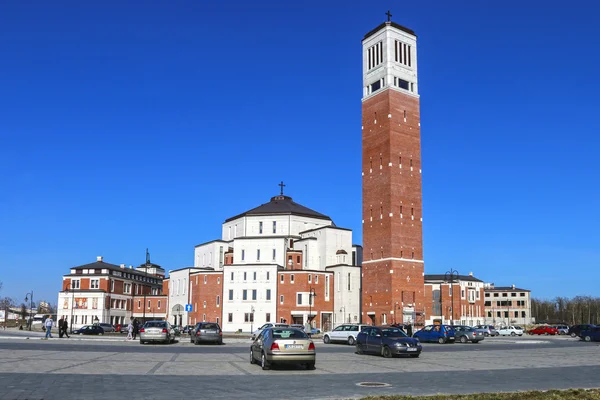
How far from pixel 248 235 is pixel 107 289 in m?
28.9

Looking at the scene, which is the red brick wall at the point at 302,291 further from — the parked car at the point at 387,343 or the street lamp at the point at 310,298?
the parked car at the point at 387,343

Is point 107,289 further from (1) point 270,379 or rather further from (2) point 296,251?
(1) point 270,379

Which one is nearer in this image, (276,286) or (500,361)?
(500,361)

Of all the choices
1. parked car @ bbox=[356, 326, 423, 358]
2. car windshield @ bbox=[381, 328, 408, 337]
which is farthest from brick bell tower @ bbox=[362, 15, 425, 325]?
car windshield @ bbox=[381, 328, 408, 337]

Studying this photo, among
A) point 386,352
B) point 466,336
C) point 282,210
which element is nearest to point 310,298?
point 282,210

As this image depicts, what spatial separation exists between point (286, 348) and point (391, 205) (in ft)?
176

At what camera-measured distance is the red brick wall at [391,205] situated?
2825 inches

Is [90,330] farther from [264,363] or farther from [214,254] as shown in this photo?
[264,363]

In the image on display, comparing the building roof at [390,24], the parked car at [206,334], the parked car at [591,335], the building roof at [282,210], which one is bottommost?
the parked car at [591,335]

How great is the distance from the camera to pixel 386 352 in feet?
92.9

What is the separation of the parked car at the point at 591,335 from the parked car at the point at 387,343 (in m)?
31.0

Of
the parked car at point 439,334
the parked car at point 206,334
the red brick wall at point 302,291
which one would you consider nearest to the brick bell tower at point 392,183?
the red brick wall at point 302,291

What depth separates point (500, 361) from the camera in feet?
84.2

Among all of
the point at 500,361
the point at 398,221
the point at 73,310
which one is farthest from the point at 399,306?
the point at 73,310
